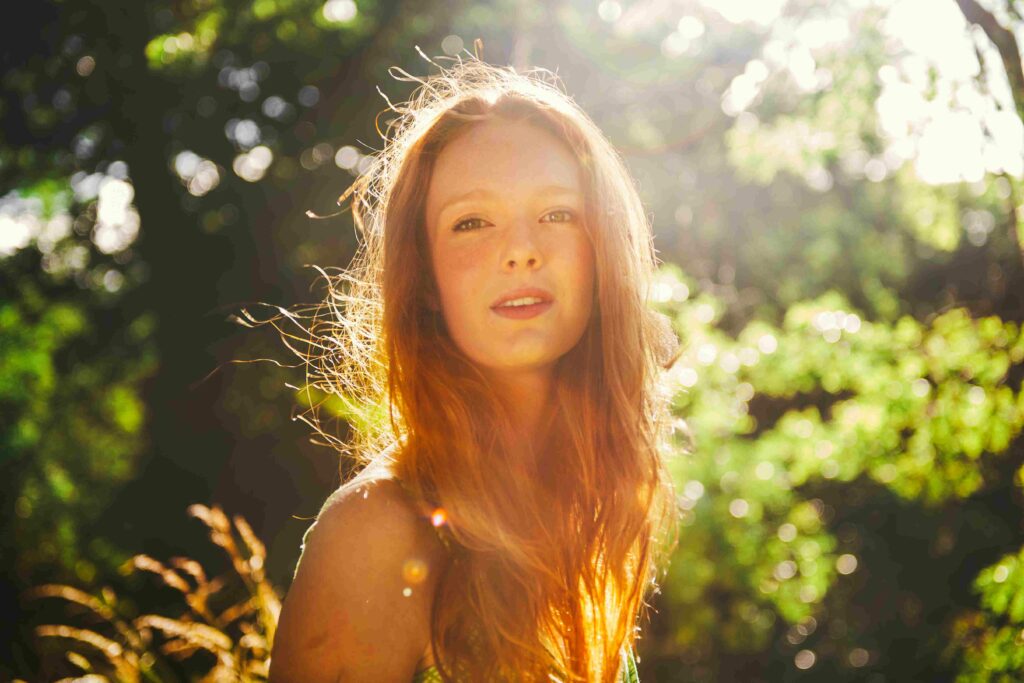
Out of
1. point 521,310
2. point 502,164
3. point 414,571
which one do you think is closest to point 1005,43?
point 502,164

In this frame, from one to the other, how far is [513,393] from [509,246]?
371 millimetres

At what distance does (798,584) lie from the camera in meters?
5.21

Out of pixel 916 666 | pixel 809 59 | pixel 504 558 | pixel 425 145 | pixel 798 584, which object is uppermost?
pixel 809 59

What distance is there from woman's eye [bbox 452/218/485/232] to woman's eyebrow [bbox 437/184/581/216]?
0.14 ft

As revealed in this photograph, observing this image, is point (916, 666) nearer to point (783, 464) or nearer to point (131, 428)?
point (783, 464)

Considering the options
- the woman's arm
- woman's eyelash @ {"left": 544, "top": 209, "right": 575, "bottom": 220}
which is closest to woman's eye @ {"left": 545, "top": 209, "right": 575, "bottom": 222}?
woman's eyelash @ {"left": 544, "top": 209, "right": 575, "bottom": 220}

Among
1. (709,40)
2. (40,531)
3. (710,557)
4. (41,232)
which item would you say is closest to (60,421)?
(40,531)

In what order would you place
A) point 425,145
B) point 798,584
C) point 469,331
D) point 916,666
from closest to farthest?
point 469,331 → point 425,145 → point 916,666 → point 798,584

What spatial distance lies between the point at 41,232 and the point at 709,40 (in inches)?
388

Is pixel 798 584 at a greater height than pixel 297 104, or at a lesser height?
lesser

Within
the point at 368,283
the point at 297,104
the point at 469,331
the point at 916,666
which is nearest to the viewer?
the point at 469,331

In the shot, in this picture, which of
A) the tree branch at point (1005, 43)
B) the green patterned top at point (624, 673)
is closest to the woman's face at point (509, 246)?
the green patterned top at point (624, 673)

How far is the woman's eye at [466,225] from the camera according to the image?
75.7 inches

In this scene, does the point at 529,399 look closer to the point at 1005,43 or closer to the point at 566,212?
the point at 566,212
